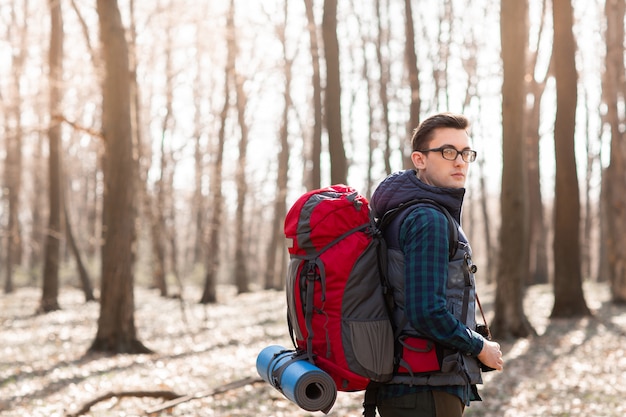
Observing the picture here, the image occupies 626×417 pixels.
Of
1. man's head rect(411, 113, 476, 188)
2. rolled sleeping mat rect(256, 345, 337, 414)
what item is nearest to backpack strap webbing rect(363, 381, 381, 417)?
rolled sleeping mat rect(256, 345, 337, 414)

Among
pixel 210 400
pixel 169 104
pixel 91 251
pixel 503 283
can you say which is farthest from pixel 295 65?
pixel 210 400

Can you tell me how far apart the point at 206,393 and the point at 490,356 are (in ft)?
21.0

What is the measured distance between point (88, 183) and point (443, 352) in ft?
152

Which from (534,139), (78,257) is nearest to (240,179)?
(78,257)

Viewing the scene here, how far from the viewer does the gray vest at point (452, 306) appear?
2.78 m

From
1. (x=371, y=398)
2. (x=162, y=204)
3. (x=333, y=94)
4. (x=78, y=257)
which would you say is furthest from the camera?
(x=162, y=204)

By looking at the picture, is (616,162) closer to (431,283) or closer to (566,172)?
(566,172)

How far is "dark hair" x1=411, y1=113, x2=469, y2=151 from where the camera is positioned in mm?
2980

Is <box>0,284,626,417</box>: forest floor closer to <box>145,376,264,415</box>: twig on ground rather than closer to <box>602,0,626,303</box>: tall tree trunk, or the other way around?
<box>145,376,264,415</box>: twig on ground

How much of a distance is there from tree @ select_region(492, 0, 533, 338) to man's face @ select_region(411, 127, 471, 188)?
9966 millimetres

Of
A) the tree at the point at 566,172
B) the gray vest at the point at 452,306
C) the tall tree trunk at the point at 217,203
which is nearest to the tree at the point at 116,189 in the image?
the tree at the point at 566,172

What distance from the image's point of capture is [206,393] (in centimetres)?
864

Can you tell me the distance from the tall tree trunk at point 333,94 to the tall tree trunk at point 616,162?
25.5 feet

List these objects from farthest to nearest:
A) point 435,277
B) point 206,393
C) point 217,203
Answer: point 217,203 → point 206,393 → point 435,277
